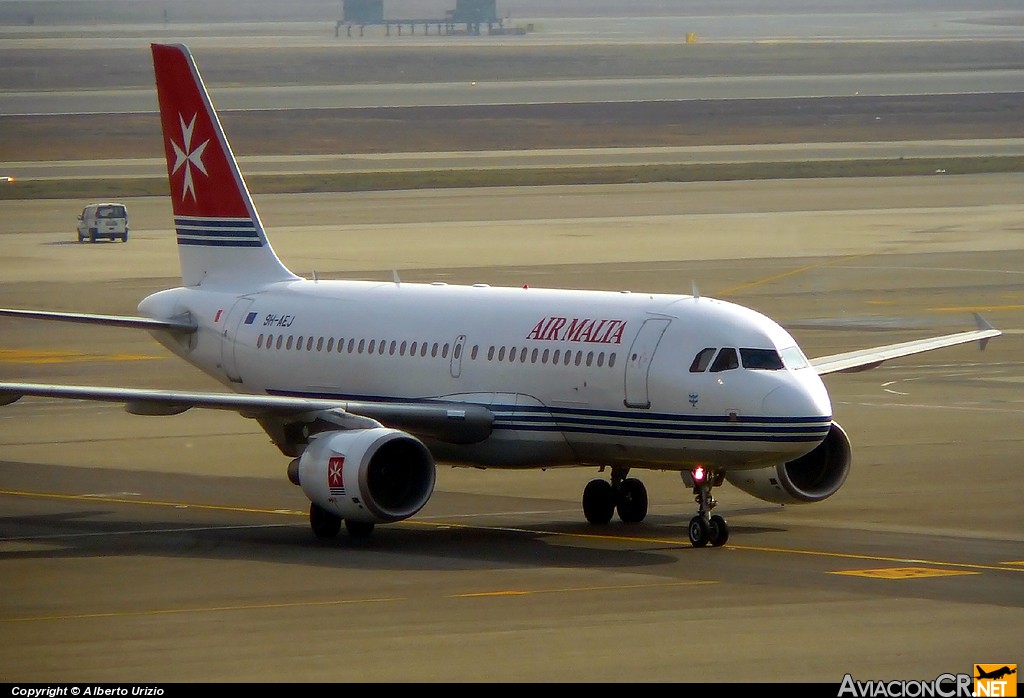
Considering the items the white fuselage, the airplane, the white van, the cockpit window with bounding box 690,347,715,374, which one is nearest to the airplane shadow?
the airplane

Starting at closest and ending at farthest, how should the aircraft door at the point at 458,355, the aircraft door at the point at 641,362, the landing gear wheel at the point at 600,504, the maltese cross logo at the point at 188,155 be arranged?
the aircraft door at the point at 641,362
the landing gear wheel at the point at 600,504
the aircraft door at the point at 458,355
the maltese cross logo at the point at 188,155

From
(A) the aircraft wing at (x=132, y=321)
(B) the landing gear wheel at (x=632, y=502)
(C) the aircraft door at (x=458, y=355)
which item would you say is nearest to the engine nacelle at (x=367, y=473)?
(C) the aircraft door at (x=458, y=355)

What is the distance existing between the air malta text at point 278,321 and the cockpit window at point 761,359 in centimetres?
1096

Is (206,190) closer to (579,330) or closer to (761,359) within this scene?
(579,330)

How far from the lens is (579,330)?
3238 centimetres

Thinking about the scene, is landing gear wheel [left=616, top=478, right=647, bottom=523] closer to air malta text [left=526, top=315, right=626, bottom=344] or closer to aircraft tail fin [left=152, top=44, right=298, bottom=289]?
air malta text [left=526, top=315, right=626, bottom=344]

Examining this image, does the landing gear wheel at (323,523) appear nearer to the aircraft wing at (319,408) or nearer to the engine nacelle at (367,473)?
the engine nacelle at (367,473)

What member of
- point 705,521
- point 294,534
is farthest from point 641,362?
point 294,534

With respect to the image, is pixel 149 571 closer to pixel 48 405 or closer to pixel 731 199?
pixel 48 405

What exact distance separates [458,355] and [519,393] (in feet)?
5.72

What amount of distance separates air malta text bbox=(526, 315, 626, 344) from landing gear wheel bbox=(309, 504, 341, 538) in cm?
473

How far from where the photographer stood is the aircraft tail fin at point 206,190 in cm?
4041

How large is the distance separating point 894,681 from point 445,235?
7262cm

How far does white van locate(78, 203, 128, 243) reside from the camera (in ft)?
299
